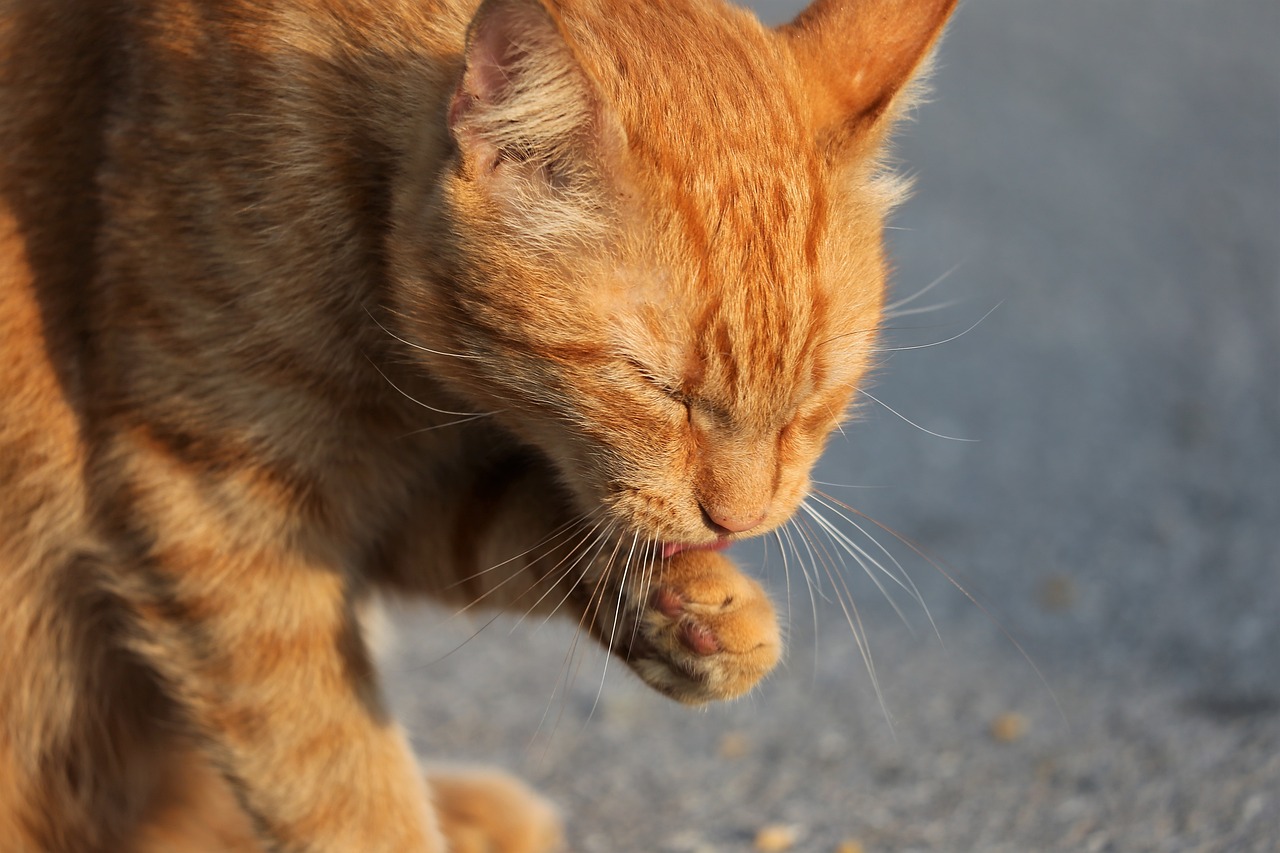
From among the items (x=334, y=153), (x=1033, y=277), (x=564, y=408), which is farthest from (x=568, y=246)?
(x=1033, y=277)

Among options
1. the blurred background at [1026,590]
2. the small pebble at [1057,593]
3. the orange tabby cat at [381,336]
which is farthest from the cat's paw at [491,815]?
the small pebble at [1057,593]

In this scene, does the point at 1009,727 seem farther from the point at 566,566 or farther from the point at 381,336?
the point at 381,336

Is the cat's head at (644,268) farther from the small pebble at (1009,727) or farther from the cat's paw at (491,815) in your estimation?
the small pebble at (1009,727)

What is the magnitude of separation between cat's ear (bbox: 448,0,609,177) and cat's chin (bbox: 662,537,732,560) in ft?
1.55

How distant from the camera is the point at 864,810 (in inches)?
94.0

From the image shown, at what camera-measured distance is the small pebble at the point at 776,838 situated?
7.49 ft

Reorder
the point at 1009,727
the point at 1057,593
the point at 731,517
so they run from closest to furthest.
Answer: the point at 731,517, the point at 1009,727, the point at 1057,593

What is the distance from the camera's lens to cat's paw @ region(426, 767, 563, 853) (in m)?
2.23

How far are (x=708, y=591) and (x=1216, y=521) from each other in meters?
1.93

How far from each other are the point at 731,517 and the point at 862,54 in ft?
2.05

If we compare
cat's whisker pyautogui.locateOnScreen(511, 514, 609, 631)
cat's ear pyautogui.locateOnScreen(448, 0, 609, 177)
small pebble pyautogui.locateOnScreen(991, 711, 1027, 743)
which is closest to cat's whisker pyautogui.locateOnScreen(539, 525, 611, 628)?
cat's whisker pyautogui.locateOnScreen(511, 514, 609, 631)

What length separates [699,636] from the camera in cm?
175

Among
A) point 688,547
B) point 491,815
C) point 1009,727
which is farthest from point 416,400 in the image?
point 1009,727

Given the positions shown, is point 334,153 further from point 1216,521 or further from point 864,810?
point 1216,521
